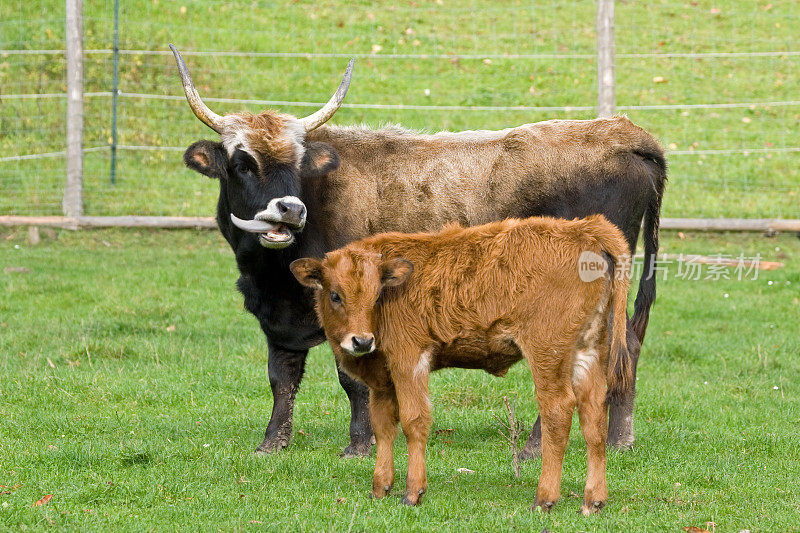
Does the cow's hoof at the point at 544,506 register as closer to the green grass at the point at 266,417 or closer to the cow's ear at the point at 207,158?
the green grass at the point at 266,417

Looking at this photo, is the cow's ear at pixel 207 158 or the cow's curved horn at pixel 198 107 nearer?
the cow's ear at pixel 207 158

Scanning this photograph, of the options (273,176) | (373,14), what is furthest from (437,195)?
(373,14)

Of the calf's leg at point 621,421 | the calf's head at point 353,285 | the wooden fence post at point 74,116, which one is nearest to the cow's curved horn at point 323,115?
the calf's head at point 353,285

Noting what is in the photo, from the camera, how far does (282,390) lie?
320 inches

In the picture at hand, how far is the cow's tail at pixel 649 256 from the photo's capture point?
8.42 m

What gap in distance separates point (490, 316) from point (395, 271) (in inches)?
25.6

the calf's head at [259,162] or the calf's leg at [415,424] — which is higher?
the calf's head at [259,162]

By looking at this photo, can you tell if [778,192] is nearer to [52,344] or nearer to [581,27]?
[581,27]

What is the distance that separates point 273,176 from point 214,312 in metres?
4.79

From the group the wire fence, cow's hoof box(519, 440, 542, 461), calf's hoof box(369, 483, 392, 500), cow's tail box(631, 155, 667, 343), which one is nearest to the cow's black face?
calf's hoof box(369, 483, 392, 500)

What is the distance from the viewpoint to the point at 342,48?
68.2 feet

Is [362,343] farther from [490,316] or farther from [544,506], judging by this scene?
[544,506]

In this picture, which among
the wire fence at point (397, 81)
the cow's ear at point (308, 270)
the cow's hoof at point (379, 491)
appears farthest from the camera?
the wire fence at point (397, 81)

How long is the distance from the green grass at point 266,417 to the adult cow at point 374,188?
75cm
